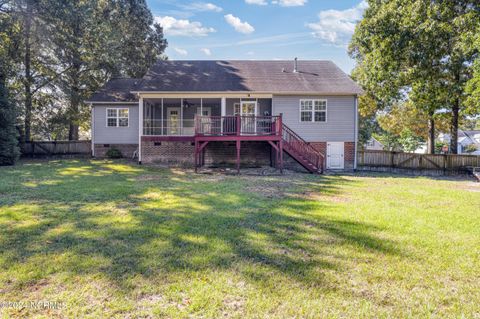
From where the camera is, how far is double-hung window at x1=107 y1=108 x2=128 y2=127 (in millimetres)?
18453

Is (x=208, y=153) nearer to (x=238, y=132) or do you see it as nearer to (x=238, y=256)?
(x=238, y=132)

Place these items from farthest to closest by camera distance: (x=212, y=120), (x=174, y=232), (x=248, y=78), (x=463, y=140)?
(x=463, y=140), (x=248, y=78), (x=212, y=120), (x=174, y=232)

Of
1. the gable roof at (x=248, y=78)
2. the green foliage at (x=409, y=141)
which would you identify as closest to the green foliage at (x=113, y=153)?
the gable roof at (x=248, y=78)

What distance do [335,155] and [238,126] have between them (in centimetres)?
588

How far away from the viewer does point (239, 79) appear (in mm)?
16891

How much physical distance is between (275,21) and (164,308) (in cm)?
1917

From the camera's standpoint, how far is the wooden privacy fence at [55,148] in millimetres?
20547

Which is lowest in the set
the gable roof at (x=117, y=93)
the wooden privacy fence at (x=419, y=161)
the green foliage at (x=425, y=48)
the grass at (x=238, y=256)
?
the grass at (x=238, y=256)

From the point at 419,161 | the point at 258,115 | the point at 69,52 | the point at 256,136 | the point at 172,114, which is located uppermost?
the point at 69,52

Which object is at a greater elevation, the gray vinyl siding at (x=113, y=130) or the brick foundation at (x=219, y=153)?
the gray vinyl siding at (x=113, y=130)

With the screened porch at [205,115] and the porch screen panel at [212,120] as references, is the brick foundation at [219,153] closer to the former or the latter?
the screened porch at [205,115]

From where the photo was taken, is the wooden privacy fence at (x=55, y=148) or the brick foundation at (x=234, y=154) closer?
the brick foundation at (x=234, y=154)

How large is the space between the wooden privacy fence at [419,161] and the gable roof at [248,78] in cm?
518

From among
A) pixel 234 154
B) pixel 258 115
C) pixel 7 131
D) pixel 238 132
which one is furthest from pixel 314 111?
pixel 7 131
